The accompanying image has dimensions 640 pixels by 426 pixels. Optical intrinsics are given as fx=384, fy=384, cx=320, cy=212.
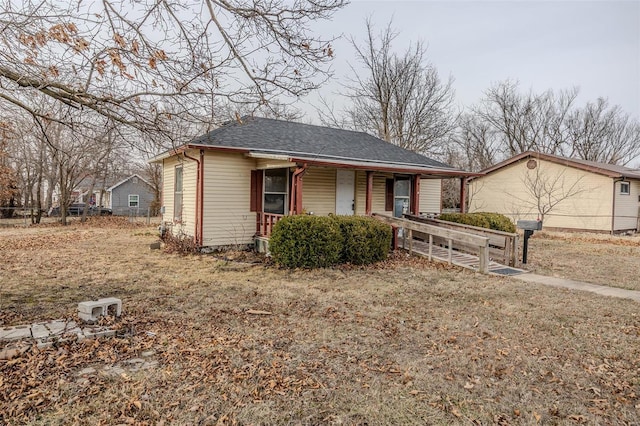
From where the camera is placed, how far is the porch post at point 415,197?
13.0 m

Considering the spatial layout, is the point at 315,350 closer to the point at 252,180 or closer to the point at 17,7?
the point at 17,7

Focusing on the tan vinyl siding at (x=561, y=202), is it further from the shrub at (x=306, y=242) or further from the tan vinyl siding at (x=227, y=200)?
the tan vinyl siding at (x=227, y=200)

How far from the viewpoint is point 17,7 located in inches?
174

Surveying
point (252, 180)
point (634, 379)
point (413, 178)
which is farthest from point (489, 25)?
point (634, 379)

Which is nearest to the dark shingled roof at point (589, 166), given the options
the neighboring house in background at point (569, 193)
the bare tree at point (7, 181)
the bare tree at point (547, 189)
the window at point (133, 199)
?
the neighboring house in background at point (569, 193)

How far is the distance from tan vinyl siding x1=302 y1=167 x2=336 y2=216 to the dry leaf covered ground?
4.86 m

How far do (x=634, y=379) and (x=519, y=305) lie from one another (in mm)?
2498

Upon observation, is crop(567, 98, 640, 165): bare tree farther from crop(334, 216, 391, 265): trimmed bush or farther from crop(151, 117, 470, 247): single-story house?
crop(334, 216, 391, 265): trimmed bush

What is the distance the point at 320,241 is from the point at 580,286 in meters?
5.25

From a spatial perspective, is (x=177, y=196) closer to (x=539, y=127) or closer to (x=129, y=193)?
(x=129, y=193)

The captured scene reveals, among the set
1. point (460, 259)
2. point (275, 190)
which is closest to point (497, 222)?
point (460, 259)

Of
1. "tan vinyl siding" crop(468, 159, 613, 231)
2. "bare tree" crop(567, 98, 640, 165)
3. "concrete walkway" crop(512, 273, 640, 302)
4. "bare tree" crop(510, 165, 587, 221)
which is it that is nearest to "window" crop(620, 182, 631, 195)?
"tan vinyl siding" crop(468, 159, 613, 231)

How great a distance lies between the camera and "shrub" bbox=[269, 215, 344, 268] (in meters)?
8.70

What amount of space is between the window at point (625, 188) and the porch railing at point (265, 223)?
17665 mm
